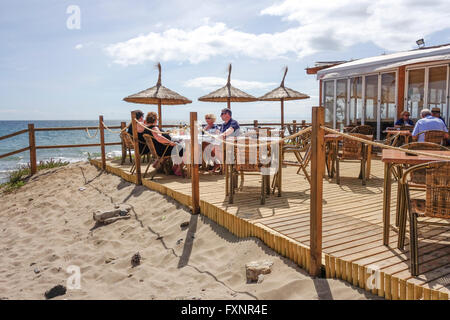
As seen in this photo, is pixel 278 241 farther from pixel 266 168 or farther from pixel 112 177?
pixel 112 177

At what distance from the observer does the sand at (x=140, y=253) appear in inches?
110

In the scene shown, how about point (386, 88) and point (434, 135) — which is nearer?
point (434, 135)

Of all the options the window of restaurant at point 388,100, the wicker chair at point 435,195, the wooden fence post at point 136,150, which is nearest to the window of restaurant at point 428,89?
the window of restaurant at point 388,100

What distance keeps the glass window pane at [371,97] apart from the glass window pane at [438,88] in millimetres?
1512

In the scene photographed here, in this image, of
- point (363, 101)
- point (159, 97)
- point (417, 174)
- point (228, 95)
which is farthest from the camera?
point (363, 101)

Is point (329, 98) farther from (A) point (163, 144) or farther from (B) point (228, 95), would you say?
(A) point (163, 144)

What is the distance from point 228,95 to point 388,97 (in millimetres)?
4468

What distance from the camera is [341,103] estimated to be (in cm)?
1094

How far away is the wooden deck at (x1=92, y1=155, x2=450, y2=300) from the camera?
2.32 metres

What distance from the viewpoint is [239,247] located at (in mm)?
3453

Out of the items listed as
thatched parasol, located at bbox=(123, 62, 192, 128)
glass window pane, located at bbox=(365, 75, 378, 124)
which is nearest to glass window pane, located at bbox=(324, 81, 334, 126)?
glass window pane, located at bbox=(365, 75, 378, 124)

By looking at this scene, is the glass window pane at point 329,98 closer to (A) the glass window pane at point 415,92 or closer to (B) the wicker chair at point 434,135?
(A) the glass window pane at point 415,92

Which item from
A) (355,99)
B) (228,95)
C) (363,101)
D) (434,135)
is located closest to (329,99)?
(355,99)

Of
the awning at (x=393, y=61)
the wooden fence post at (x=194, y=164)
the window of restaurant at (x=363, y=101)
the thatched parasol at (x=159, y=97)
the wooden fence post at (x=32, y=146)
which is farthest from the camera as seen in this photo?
the window of restaurant at (x=363, y=101)
